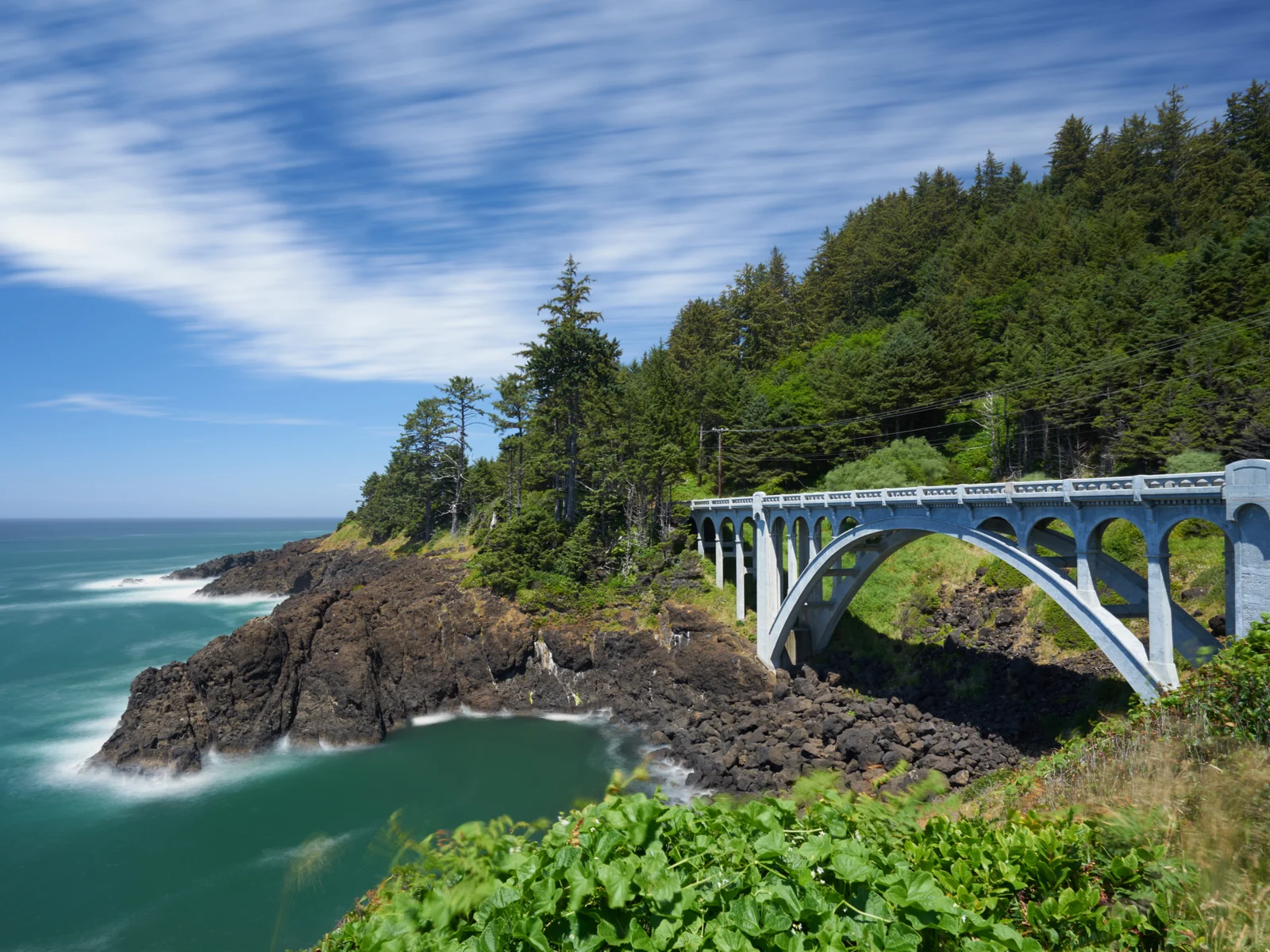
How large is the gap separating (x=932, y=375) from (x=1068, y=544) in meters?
26.2

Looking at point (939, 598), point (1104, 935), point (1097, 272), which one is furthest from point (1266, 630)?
point (1097, 272)

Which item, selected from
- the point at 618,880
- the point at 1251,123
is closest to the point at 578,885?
the point at 618,880

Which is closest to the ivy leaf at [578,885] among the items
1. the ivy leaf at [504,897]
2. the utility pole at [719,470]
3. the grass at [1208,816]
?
the ivy leaf at [504,897]

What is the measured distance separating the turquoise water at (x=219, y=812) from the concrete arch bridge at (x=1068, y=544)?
31.2 feet

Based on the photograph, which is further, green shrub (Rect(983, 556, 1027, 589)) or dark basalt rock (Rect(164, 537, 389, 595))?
dark basalt rock (Rect(164, 537, 389, 595))

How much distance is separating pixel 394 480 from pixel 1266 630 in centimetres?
5972

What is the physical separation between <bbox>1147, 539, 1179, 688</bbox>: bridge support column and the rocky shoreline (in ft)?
22.3

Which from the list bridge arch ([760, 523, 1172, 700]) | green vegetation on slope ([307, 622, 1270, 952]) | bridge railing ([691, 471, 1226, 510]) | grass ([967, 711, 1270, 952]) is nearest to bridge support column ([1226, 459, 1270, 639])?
bridge railing ([691, 471, 1226, 510])

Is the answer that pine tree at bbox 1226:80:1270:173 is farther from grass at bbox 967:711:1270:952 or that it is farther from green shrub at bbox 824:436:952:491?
grass at bbox 967:711:1270:952

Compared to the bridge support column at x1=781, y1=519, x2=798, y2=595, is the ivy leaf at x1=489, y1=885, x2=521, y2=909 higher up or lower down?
higher up

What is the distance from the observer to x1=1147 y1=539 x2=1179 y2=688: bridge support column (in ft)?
44.6

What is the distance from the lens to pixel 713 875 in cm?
266

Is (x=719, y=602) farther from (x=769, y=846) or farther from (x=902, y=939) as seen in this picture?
(x=902, y=939)

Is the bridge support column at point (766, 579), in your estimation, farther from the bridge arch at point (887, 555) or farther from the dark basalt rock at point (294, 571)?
the dark basalt rock at point (294, 571)
